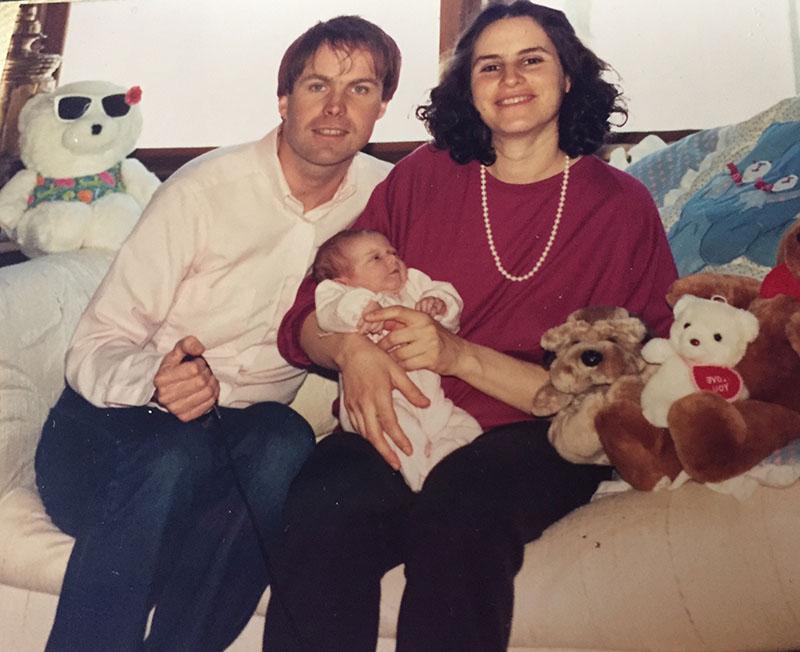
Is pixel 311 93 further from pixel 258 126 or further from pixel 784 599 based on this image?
pixel 784 599

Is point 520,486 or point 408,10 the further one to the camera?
point 408,10

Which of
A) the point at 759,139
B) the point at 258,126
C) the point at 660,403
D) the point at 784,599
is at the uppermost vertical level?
the point at 759,139

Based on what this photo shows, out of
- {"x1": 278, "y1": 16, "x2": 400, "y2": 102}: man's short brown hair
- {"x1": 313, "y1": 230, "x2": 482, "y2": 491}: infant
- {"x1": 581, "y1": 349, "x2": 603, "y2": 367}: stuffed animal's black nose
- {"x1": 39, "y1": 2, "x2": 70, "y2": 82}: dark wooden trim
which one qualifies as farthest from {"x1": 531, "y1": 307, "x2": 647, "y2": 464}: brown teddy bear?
{"x1": 39, "y1": 2, "x2": 70, "y2": 82}: dark wooden trim

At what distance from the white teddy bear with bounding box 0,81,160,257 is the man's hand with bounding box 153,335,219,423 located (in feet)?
1.41

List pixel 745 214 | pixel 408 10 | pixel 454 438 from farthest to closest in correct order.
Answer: pixel 408 10 → pixel 745 214 → pixel 454 438

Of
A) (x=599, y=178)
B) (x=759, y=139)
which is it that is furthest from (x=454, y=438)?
(x=759, y=139)

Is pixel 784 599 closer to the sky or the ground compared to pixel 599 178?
closer to the ground

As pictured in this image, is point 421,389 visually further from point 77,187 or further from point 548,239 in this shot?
point 77,187

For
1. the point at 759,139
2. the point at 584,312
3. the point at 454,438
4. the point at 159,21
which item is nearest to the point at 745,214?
the point at 759,139

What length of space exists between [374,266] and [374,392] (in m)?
0.17

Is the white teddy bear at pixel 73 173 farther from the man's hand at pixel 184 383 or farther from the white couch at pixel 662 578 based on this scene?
the white couch at pixel 662 578

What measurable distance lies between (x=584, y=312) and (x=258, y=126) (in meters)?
0.56

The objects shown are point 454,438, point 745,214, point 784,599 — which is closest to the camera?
point 784,599

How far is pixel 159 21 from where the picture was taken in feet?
4.93
